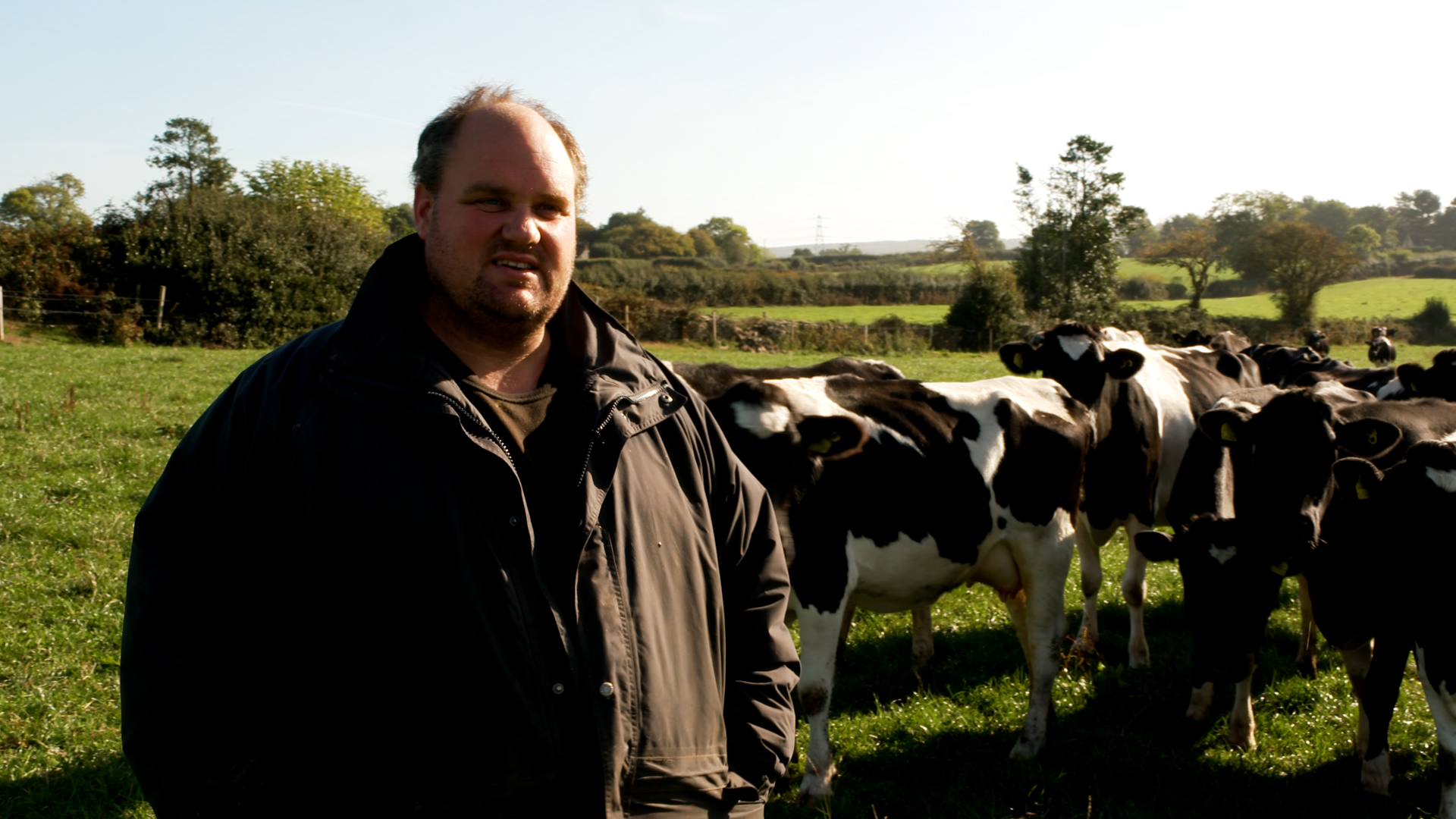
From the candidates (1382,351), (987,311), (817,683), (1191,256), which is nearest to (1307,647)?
(817,683)

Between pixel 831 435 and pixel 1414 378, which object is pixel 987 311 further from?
pixel 831 435

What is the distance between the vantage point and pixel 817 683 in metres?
4.78

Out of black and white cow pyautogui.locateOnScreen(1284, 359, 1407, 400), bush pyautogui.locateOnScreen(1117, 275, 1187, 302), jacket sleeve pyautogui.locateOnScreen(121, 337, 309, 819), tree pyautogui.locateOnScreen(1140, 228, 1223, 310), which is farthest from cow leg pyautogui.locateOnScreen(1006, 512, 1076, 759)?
bush pyautogui.locateOnScreen(1117, 275, 1187, 302)

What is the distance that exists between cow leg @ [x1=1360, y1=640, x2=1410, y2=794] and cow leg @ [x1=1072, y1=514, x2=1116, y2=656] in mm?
2081

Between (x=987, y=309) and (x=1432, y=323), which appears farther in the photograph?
(x=1432, y=323)

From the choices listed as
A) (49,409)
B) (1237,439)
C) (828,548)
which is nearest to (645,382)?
(828,548)

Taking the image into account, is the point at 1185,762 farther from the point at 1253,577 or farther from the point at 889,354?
the point at 889,354

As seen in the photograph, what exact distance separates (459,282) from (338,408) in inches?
16.9

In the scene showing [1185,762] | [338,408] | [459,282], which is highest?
[459,282]

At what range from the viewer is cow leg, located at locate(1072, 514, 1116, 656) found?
22.8 ft

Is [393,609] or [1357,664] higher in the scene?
[393,609]

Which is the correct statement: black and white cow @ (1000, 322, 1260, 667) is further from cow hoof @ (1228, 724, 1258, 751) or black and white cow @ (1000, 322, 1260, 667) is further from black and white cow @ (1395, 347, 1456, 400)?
black and white cow @ (1395, 347, 1456, 400)

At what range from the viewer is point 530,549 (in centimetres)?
201

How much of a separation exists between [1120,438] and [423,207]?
647 cm
